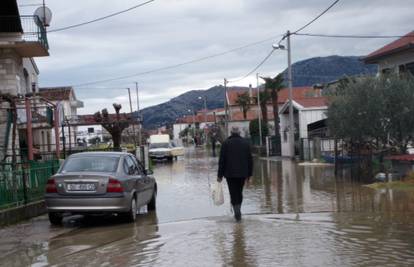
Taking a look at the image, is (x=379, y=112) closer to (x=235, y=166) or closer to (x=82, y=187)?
(x=235, y=166)

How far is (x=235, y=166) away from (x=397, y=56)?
23.1 meters

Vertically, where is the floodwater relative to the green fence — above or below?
below

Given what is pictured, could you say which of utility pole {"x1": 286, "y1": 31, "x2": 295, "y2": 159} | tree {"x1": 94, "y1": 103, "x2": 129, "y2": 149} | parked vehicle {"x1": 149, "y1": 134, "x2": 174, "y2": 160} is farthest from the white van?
tree {"x1": 94, "y1": 103, "x2": 129, "y2": 149}

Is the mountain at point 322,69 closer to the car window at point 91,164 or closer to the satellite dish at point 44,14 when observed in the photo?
the satellite dish at point 44,14

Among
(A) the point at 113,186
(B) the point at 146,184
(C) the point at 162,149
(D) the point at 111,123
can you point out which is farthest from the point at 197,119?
(A) the point at 113,186

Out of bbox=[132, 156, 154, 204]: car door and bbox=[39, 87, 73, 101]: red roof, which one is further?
bbox=[39, 87, 73, 101]: red roof

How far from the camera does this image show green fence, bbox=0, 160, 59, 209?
13992mm

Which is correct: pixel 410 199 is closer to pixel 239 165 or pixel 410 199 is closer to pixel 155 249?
pixel 239 165

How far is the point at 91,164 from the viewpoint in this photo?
531 inches

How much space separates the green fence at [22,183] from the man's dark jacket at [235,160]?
487cm

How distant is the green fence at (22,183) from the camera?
13992 millimetres

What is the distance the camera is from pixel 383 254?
8.41 metres

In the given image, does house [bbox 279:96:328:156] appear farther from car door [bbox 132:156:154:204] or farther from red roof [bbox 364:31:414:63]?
car door [bbox 132:156:154:204]

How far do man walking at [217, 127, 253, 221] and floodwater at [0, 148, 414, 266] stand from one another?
0.48m
